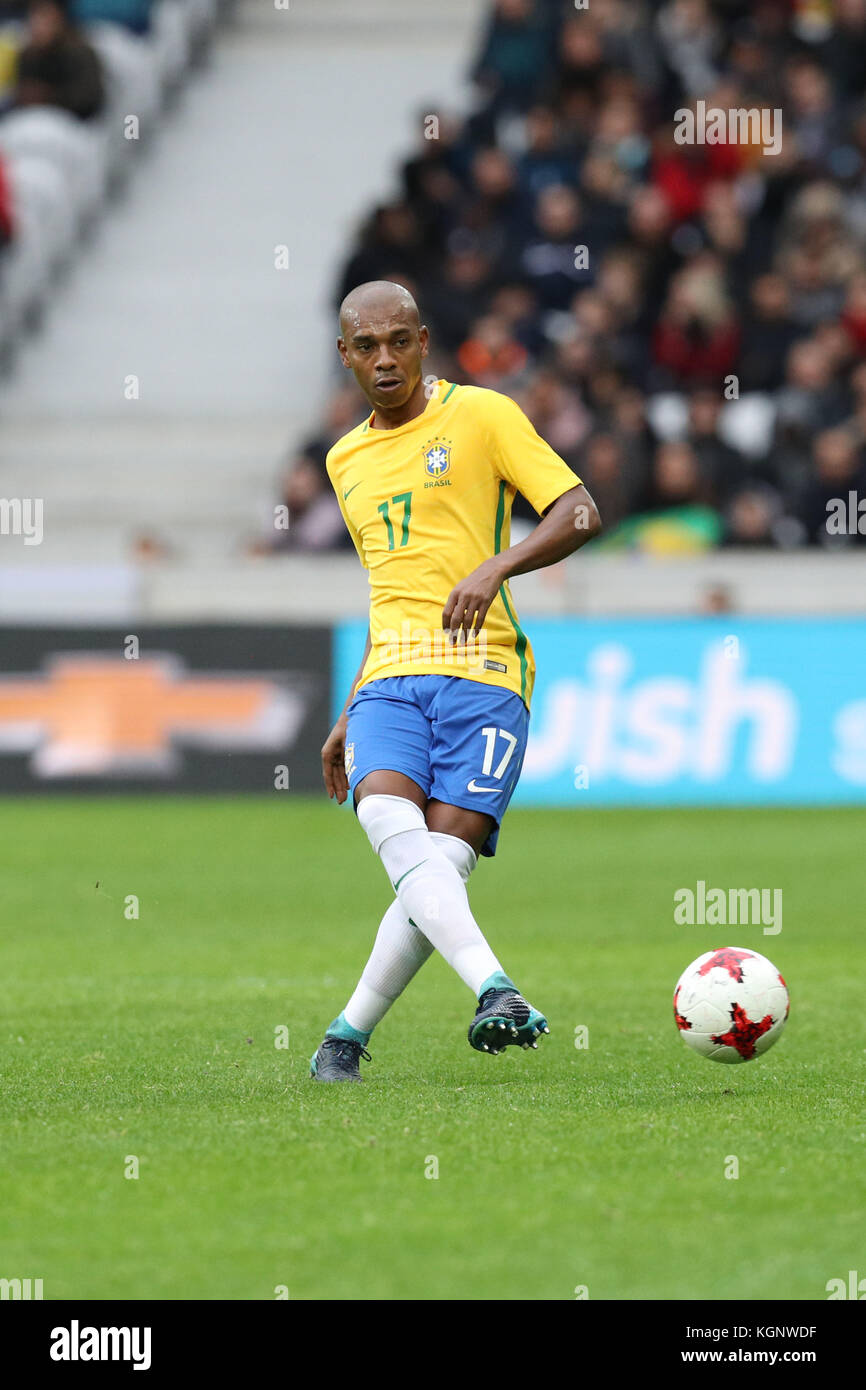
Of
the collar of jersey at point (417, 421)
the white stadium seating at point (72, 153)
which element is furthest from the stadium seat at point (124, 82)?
the collar of jersey at point (417, 421)

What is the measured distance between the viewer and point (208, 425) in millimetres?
22375

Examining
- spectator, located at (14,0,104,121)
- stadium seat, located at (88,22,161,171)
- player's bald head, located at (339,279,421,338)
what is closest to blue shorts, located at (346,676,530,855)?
player's bald head, located at (339,279,421,338)

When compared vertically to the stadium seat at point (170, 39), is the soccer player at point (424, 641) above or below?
below

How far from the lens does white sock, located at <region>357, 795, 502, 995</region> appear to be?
6.18m

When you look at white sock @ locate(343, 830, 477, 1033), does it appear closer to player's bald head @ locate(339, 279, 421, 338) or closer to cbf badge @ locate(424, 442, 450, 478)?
cbf badge @ locate(424, 442, 450, 478)

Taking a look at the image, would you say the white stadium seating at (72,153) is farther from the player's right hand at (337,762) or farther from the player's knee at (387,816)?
the player's knee at (387,816)

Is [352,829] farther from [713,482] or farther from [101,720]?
[713,482]

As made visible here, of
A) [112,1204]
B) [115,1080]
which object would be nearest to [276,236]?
[115,1080]

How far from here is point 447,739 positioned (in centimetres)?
643

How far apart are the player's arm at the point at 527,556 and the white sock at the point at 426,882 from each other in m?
0.55

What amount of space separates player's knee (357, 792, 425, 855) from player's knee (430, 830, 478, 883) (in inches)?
2.9

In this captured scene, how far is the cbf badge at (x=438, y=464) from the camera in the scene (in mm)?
6484

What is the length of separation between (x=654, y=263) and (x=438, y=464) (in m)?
13.2

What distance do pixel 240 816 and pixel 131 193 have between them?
11350mm
